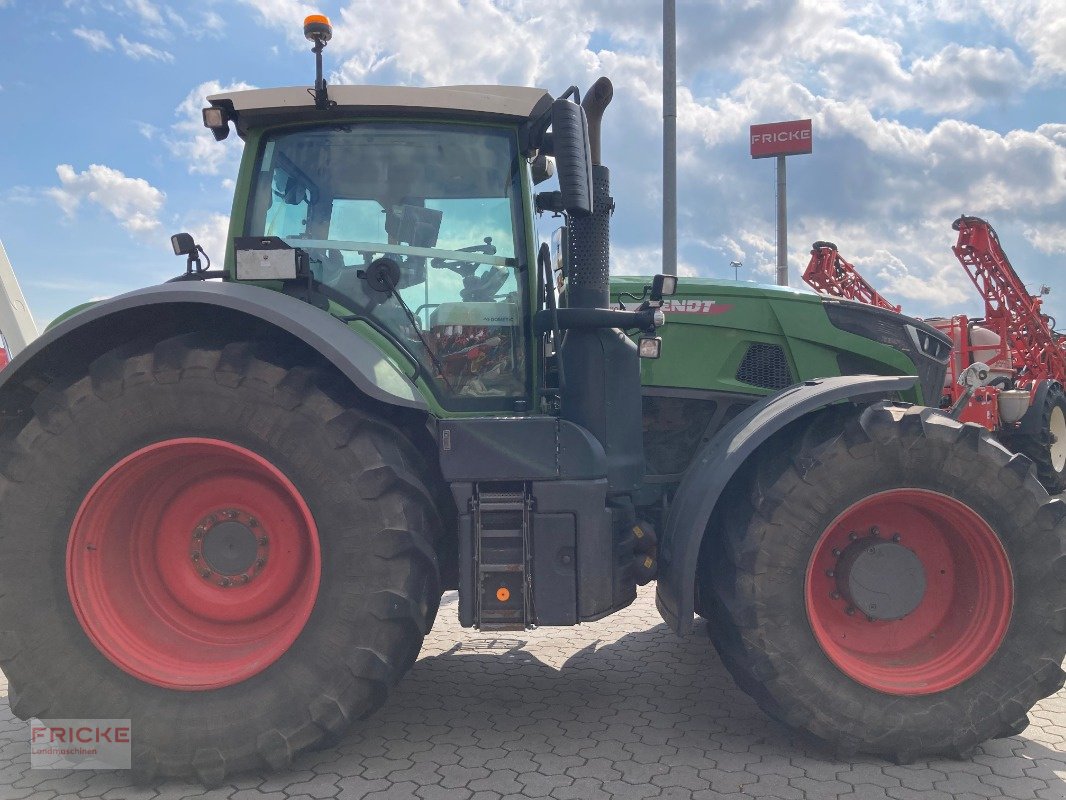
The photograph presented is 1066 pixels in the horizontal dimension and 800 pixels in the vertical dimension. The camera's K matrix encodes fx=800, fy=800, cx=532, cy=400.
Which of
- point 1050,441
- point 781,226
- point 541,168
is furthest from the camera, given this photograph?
point 781,226

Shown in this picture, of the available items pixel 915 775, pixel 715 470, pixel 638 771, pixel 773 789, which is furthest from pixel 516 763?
pixel 915 775

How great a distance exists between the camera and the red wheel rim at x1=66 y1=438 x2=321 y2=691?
9.61ft

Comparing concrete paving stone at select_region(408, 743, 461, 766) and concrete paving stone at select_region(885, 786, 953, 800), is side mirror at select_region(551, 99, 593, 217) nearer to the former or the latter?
concrete paving stone at select_region(408, 743, 461, 766)

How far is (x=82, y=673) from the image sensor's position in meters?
2.86

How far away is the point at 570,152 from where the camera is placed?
2883 mm

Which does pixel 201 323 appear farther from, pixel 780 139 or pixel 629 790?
pixel 780 139

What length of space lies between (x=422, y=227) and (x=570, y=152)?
0.77 m

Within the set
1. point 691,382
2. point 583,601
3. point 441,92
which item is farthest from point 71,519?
point 691,382

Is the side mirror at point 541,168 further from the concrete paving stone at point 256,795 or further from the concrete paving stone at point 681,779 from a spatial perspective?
the concrete paving stone at point 256,795

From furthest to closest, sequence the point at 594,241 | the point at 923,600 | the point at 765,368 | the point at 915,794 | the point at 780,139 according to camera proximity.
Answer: the point at 780,139 < the point at 765,368 < the point at 594,241 < the point at 923,600 < the point at 915,794

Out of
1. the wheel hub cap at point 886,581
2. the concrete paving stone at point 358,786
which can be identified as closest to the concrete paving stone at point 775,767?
the wheel hub cap at point 886,581

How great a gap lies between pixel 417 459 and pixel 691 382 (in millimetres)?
1545

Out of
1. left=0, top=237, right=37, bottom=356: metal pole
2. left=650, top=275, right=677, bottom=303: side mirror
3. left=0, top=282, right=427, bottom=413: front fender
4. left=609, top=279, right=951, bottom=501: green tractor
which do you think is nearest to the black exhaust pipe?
left=650, top=275, right=677, bottom=303: side mirror

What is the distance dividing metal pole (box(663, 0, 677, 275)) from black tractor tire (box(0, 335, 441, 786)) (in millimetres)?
6120
